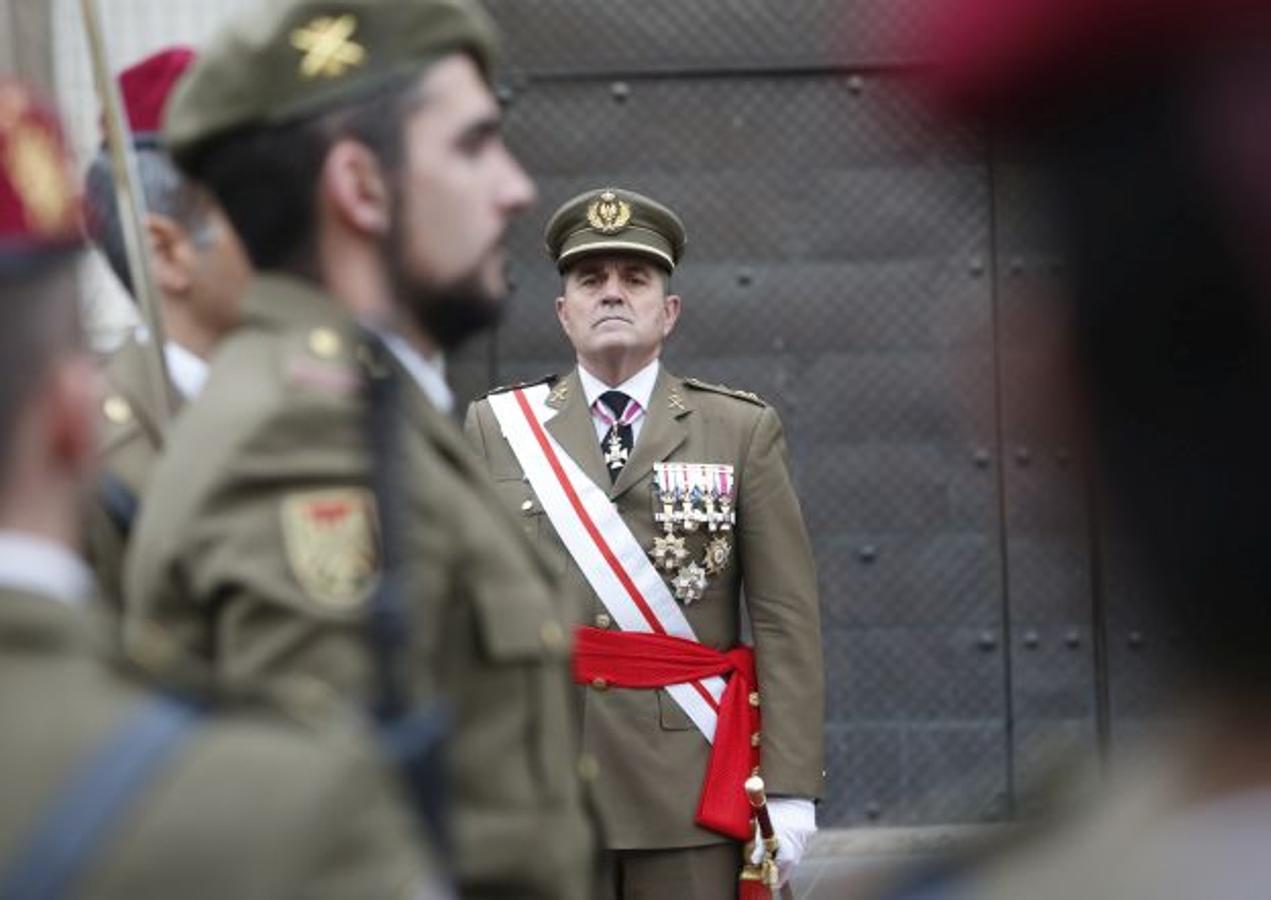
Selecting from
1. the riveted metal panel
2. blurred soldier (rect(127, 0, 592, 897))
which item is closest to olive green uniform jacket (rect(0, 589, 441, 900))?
blurred soldier (rect(127, 0, 592, 897))

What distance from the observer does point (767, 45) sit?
8.50 meters

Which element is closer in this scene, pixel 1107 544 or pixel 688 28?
pixel 1107 544

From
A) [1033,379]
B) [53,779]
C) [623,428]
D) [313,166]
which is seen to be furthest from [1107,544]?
[623,428]

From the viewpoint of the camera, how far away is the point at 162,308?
3.97 m

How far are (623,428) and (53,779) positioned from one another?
4.40 meters

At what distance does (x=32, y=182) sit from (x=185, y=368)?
188cm

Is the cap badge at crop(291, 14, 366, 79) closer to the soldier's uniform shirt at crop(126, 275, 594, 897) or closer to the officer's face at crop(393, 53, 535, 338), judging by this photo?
the officer's face at crop(393, 53, 535, 338)

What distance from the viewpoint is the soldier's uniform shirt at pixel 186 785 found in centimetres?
179

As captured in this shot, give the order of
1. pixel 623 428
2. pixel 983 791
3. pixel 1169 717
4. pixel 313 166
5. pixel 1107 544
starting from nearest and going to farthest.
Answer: pixel 1169 717
pixel 1107 544
pixel 313 166
pixel 623 428
pixel 983 791

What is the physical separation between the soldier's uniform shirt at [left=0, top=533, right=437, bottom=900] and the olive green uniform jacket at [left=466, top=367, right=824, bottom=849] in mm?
3895

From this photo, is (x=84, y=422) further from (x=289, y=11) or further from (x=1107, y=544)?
(x=289, y=11)

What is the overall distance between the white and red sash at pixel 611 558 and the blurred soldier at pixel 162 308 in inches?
69.4

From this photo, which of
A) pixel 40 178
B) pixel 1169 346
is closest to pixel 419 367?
pixel 40 178

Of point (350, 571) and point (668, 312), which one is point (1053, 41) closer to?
point (350, 571)
